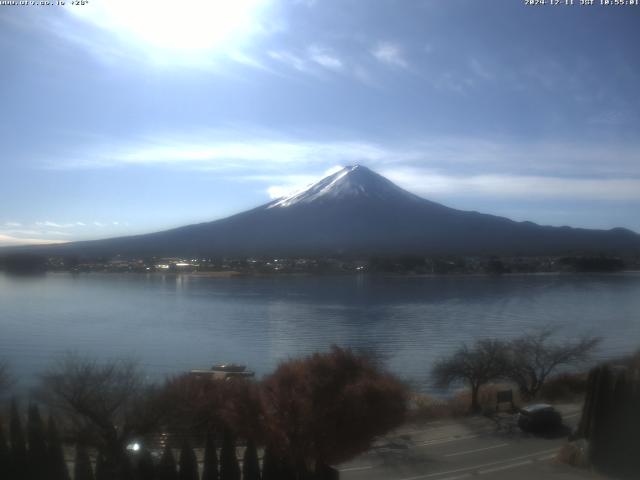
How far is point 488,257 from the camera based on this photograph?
18.9 meters

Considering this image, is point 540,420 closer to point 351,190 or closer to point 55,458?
point 55,458

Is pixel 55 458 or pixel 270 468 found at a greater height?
pixel 55 458

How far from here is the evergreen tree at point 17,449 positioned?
438cm

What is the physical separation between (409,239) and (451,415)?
17.5 meters

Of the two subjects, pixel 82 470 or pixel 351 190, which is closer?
pixel 82 470

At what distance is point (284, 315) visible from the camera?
40.2 feet

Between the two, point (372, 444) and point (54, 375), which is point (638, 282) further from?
point (54, 375)

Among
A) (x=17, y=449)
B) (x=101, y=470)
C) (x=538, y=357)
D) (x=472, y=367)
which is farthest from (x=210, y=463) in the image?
(x=538, y=357)

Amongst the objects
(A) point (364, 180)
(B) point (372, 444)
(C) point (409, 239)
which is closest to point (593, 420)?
(B) point (372, 444)

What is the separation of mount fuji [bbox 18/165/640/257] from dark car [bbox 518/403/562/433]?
1266 cm

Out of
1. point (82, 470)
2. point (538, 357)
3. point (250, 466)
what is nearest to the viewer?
point (82, 470)

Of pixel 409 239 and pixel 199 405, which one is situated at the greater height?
pixel 409 239

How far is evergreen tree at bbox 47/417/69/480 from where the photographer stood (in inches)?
172

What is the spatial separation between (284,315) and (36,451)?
7979mm
